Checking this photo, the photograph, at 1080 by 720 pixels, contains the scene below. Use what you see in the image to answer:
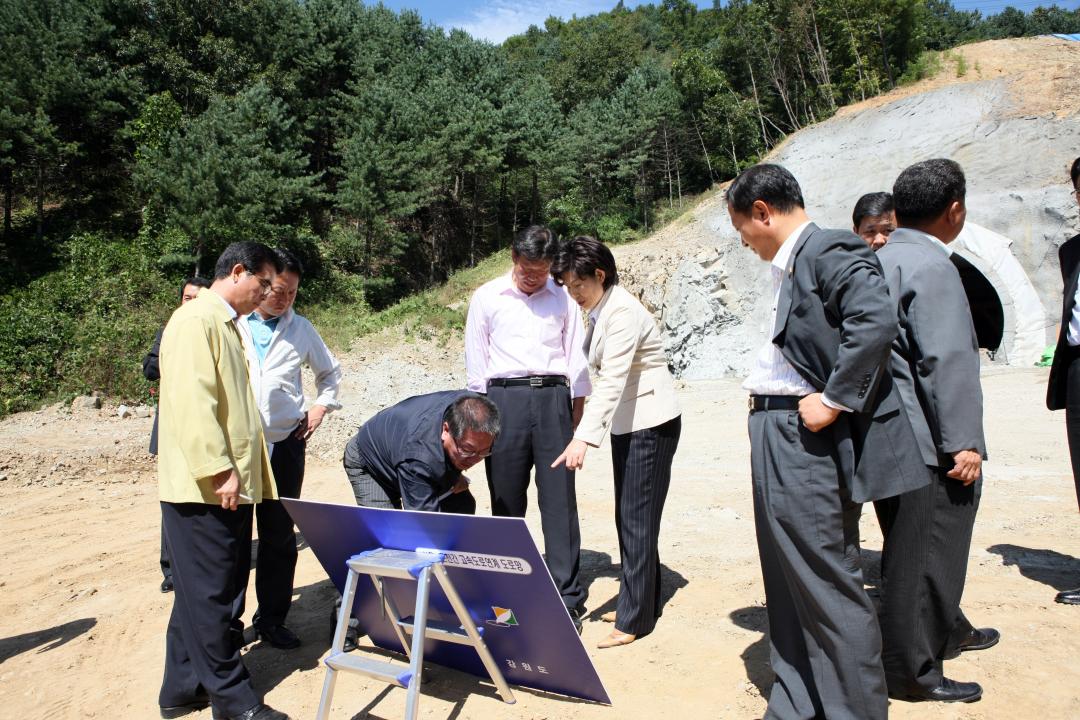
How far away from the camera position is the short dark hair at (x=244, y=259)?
3.09 m

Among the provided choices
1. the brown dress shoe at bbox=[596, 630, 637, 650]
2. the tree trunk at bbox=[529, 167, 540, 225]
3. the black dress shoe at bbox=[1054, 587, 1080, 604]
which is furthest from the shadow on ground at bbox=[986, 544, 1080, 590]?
the tree trunk at bbox=[529, 167, 540, 225]

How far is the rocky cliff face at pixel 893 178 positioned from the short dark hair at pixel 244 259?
13.7 m

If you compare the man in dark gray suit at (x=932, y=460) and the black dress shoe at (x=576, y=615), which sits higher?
the man in dark gray suit at (x=932, y=460)

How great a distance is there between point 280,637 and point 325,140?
104 ft

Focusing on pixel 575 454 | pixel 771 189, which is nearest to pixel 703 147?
pixel 575 454

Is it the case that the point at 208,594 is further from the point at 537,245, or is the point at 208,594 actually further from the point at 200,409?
the point at 537,245

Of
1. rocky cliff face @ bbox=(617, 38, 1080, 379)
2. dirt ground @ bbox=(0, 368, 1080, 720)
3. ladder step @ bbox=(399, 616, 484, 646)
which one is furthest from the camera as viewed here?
rocky cliff face @ bbox=(617, 38, 1080, 379)

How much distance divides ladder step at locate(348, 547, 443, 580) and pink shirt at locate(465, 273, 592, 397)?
4.32 feet

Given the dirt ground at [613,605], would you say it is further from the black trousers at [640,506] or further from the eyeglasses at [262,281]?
the eyeglasses at [262,281]

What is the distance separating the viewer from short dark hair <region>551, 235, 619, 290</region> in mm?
3455

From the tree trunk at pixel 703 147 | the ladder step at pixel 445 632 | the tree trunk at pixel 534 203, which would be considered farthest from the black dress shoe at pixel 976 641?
the tree trunk at pixel 703 147

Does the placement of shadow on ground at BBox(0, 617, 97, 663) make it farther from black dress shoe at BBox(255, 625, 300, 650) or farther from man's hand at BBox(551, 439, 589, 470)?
man's hand at BBox(551, 439, 589, 470)

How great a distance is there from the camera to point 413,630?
2.65 m

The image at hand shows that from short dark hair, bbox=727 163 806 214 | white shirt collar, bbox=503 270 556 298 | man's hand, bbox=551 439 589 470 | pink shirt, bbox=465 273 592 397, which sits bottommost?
man's hand, bbox=551 439 589 470
